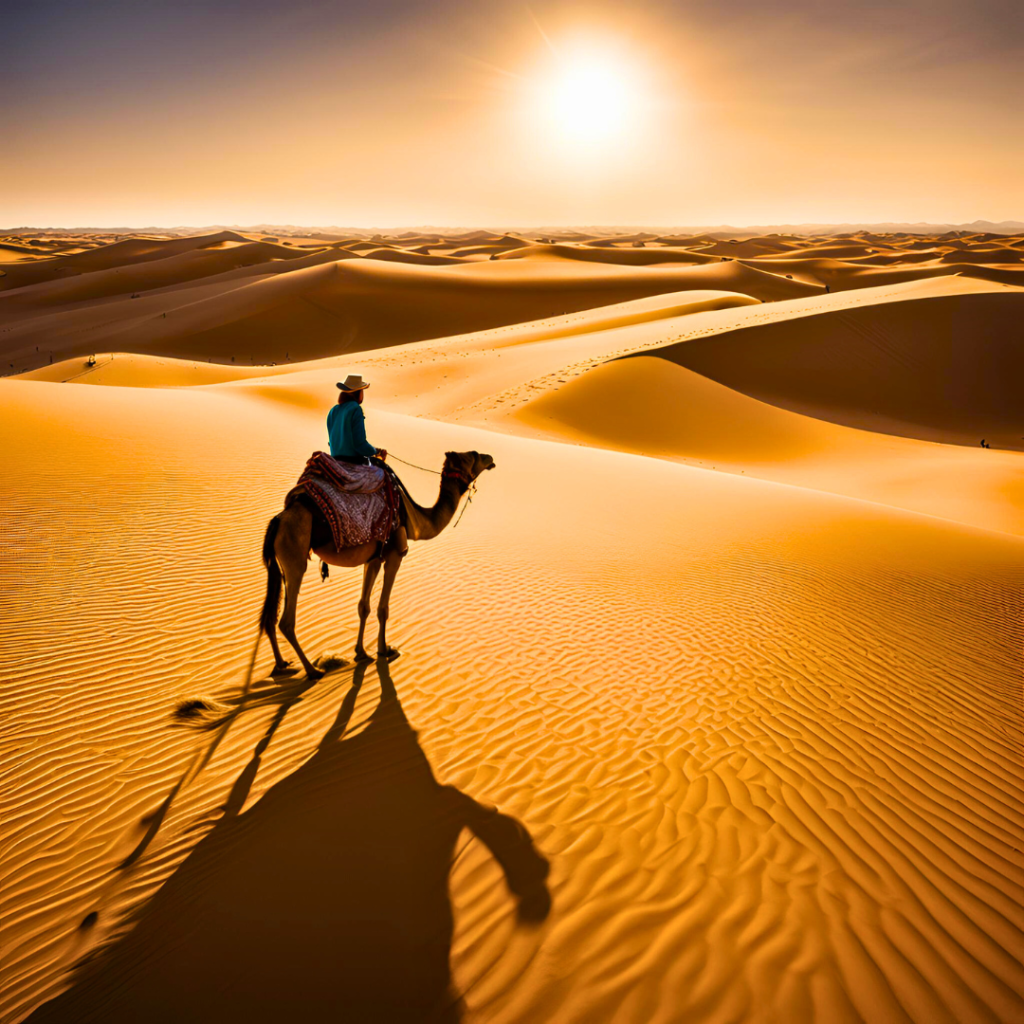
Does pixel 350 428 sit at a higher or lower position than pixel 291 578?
higher

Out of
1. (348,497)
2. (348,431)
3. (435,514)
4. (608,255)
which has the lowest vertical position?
(435,514)

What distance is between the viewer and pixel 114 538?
864 cm

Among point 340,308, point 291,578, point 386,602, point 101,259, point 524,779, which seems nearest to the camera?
point 524,779

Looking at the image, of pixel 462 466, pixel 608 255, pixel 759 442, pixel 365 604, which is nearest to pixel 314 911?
pixel 365 604

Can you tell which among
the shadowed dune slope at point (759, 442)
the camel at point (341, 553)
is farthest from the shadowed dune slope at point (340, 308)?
the camel at point (341, 553)

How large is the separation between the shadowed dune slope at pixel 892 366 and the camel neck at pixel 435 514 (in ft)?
72.9

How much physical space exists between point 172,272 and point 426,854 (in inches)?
3477

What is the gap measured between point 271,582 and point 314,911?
3074 mm

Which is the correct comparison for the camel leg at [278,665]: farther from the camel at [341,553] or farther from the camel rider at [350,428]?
the camel rider at [350,428]

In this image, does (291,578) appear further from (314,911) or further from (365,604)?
(314,911)

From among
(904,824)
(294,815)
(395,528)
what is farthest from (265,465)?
(904,824)

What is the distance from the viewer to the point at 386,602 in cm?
667

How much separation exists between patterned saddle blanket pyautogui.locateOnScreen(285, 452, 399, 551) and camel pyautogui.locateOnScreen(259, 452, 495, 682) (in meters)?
0.13

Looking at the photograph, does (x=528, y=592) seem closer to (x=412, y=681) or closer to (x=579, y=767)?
(x=412, y=681)
